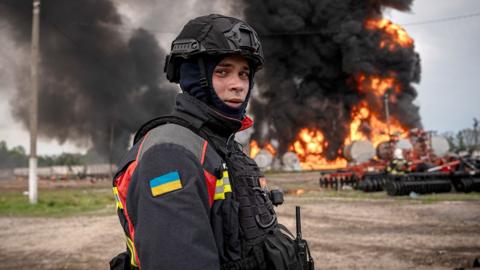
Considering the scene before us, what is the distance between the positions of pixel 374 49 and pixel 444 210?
37.5 meters

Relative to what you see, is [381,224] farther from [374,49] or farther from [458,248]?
[374,49]

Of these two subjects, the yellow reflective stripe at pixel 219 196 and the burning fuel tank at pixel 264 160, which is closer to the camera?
the yellow reflective stripe at pixel 219 196

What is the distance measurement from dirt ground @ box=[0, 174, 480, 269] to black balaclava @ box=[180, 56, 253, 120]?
14.8 ft

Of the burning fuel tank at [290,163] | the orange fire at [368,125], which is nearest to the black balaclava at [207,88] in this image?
the burning fuel tank at [290,163]

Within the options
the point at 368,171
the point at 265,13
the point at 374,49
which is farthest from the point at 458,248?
the point at 265,13

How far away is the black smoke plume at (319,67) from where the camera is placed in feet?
151

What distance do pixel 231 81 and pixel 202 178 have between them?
55cm

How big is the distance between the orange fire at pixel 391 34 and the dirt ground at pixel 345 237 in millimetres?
36528

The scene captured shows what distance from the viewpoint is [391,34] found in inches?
1857

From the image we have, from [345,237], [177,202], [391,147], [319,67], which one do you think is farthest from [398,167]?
[319,67]

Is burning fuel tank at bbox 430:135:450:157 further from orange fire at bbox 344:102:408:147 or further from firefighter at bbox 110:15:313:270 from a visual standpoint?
firefighter at bbox 110:15:313:270

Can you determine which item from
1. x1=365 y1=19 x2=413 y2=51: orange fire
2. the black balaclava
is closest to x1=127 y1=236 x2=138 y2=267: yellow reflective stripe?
the black balaclava

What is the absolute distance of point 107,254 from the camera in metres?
6.77

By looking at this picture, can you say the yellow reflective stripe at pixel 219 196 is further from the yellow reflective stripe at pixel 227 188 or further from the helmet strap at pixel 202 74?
the helmet strap at pixel 202 74
